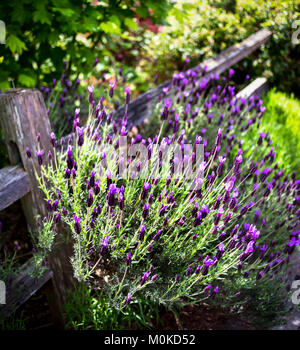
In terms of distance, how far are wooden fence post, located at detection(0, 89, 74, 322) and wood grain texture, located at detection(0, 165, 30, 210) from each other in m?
0.05

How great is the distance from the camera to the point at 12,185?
82.2 inches

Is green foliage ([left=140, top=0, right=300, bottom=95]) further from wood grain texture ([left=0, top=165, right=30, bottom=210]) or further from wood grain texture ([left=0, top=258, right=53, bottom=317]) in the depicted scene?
wood grain texture ([left=0, top=258, right=53, bottom=317])

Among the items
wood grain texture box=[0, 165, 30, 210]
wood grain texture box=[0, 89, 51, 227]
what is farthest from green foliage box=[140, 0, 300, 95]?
wood grain texture box=[0, 165, 30, 210]

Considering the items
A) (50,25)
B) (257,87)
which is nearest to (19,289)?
(50,25)

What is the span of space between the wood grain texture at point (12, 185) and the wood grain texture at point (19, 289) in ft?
1.53

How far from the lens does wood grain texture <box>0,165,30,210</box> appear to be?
6.64ft

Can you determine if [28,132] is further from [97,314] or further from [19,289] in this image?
[97,314]

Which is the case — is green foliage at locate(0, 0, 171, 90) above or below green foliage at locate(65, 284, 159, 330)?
above

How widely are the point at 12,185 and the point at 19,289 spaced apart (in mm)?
646

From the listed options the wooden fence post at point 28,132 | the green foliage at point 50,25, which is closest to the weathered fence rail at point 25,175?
the wooden fence post at point 28,132

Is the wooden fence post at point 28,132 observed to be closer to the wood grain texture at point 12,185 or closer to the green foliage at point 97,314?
the wood grain texture at point 12,185

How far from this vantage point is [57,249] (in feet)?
7.98
